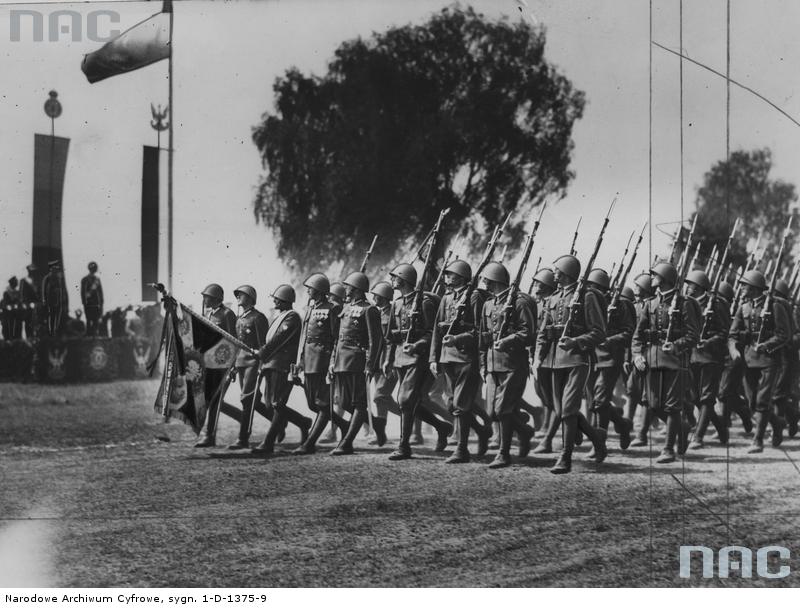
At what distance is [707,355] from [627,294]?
68cm

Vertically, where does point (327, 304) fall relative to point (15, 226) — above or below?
below

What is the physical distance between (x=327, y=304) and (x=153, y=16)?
225 cm

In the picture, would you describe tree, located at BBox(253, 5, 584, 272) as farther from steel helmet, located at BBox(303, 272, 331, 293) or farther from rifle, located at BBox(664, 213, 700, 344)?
rifle, located at BBox(664, 213, 700, 344)

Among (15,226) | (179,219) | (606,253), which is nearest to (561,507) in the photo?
(606,253)

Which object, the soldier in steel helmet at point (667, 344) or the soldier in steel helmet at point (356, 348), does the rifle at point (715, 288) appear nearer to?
the soldier in steel helmet at point (667, 344)

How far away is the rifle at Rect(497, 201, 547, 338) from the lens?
6.64 m

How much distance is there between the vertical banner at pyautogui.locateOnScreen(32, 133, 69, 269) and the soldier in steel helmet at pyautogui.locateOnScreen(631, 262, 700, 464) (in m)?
3.93

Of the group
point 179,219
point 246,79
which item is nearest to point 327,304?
point 179,219

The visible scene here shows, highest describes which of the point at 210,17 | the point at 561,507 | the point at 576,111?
the point at 210,17

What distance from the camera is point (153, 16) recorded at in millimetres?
6914

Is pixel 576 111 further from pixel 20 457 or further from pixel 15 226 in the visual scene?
pixel 20 457

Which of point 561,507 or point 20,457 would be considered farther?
point 20,457

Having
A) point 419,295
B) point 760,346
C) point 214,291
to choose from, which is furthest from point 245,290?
point 760,346

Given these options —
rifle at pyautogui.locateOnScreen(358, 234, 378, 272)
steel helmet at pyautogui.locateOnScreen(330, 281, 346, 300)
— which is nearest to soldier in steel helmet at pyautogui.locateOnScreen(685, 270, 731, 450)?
rifle at pyautogui.locateOnScreen(358, 234, 378, 272)
